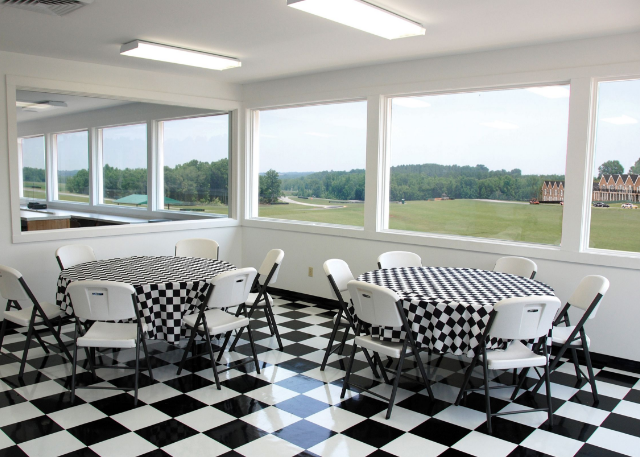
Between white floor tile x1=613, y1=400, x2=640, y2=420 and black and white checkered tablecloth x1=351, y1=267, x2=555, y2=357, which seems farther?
white floor tile x1=613, y1=400, x2=640, y2=420

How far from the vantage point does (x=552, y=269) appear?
4594 mm

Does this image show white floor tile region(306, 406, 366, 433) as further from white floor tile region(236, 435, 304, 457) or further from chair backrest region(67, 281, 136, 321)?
chair backrest region(67, 281, 136, 321)

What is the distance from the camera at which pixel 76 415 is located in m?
3.27

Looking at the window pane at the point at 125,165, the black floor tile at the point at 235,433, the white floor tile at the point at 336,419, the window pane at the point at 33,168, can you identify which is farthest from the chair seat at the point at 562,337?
the window pane at the point at 33,168

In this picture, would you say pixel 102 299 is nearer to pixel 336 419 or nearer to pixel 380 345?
pixel 336 419

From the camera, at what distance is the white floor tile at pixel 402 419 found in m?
3.22

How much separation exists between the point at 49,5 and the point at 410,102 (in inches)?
141

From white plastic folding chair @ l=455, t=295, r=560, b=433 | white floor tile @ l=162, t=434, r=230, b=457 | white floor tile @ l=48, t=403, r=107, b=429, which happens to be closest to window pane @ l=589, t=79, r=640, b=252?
white plastic folding chair @ l=455, t=295, r=560, b=433

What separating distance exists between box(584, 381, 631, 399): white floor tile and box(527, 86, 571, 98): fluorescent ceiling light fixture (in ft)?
8.26

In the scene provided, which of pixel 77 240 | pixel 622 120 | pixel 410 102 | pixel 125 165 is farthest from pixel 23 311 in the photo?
pixel 622 120

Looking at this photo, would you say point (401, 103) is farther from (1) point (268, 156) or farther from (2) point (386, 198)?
(1) point (268, 156)

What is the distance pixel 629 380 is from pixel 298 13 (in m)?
3.87

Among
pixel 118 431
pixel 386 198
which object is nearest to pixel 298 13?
pixel 386 198

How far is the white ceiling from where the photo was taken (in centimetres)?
356
